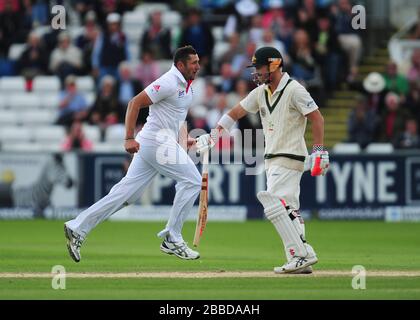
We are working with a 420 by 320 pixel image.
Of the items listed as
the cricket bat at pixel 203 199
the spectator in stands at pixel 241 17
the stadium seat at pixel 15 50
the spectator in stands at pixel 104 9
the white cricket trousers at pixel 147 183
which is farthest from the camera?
the stadium seat at pixel 15 50

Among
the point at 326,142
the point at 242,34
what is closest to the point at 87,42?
the point at 242,34

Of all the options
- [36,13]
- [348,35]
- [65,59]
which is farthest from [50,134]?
[348,35]

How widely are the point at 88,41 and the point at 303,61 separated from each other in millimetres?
4564

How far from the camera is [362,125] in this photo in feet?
72.7

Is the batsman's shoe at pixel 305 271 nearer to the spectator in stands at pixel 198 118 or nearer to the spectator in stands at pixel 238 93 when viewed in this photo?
the spectator in stands at pixel 198 118

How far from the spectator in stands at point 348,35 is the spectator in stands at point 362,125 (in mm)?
1491

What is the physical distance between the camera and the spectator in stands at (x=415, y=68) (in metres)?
23.2

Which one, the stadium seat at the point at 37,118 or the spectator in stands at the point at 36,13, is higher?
the spectator in stands at the point at 36,13

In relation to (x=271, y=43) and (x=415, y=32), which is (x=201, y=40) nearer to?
(x=271, y=43)

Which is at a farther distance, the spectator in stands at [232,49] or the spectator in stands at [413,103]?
the spectator in stands at [232,49]

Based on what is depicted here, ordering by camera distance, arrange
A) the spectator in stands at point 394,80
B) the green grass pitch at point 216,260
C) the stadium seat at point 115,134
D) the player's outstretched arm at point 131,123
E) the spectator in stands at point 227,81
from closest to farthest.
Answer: the green grass pitch at point 216,260 < the player's outstretched arm at point 131,123 < the stadium seat at point 115,134 < the spectator in stands at point 227,81 < the spectator in stands at point 394,80

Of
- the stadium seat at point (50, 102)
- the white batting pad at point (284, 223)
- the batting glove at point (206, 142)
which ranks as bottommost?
the white batting pad at point (284, 223)

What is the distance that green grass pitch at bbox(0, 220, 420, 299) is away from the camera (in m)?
9.93

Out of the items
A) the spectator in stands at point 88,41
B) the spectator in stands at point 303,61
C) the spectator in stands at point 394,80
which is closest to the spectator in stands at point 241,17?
the spectator in stands at point 303,61
